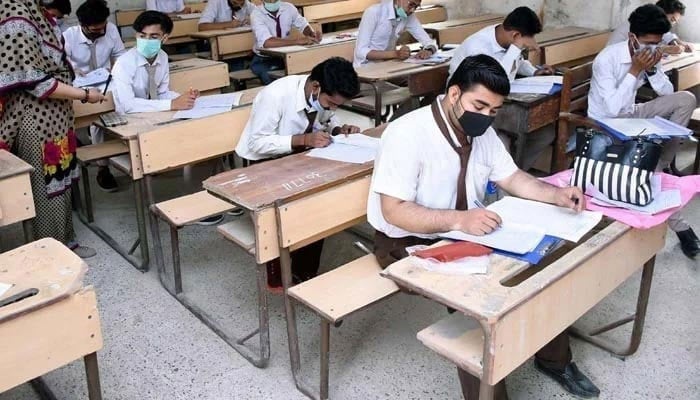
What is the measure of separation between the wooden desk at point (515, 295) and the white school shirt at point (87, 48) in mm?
3400

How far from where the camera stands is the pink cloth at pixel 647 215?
1963 millimetres

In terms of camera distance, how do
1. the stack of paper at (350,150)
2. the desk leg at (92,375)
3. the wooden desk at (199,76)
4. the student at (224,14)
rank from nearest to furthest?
the desk leg at (92,375), the stack of paper at (350,150), the wooden desk at (199,76), the student at (224,14)

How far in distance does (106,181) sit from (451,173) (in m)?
2.83

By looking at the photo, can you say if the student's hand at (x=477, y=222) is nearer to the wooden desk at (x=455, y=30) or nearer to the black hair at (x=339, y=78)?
the black hair at (x=339, y=78)

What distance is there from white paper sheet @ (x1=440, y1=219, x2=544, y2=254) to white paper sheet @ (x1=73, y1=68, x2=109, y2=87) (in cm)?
261

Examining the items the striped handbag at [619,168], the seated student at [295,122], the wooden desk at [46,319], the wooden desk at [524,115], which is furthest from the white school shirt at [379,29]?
the wooden desk at [46,319]

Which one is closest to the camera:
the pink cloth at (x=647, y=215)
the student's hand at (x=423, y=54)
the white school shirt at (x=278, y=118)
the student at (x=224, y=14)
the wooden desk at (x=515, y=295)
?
the wooden desk at (x=515, y=295)

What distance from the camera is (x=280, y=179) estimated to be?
95.2 inches

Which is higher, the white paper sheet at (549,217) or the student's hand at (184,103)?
the student's hand at (184,103)

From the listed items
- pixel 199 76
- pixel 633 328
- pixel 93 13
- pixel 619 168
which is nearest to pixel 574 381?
pixel 633 328

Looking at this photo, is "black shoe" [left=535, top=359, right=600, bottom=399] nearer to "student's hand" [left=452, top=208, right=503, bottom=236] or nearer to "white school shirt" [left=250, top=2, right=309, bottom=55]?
"student's hand" [left=452, top=208, right=503, bottom=236]

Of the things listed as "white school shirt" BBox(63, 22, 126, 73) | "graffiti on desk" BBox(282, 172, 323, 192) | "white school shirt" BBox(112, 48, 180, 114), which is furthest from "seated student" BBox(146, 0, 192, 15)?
"graffiti on desk" BBox(282, 172, 323, 192)

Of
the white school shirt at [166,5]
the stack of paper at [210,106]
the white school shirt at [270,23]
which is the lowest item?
the stack of paper at [210,106]

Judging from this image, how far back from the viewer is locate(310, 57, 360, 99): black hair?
268 centimetres
